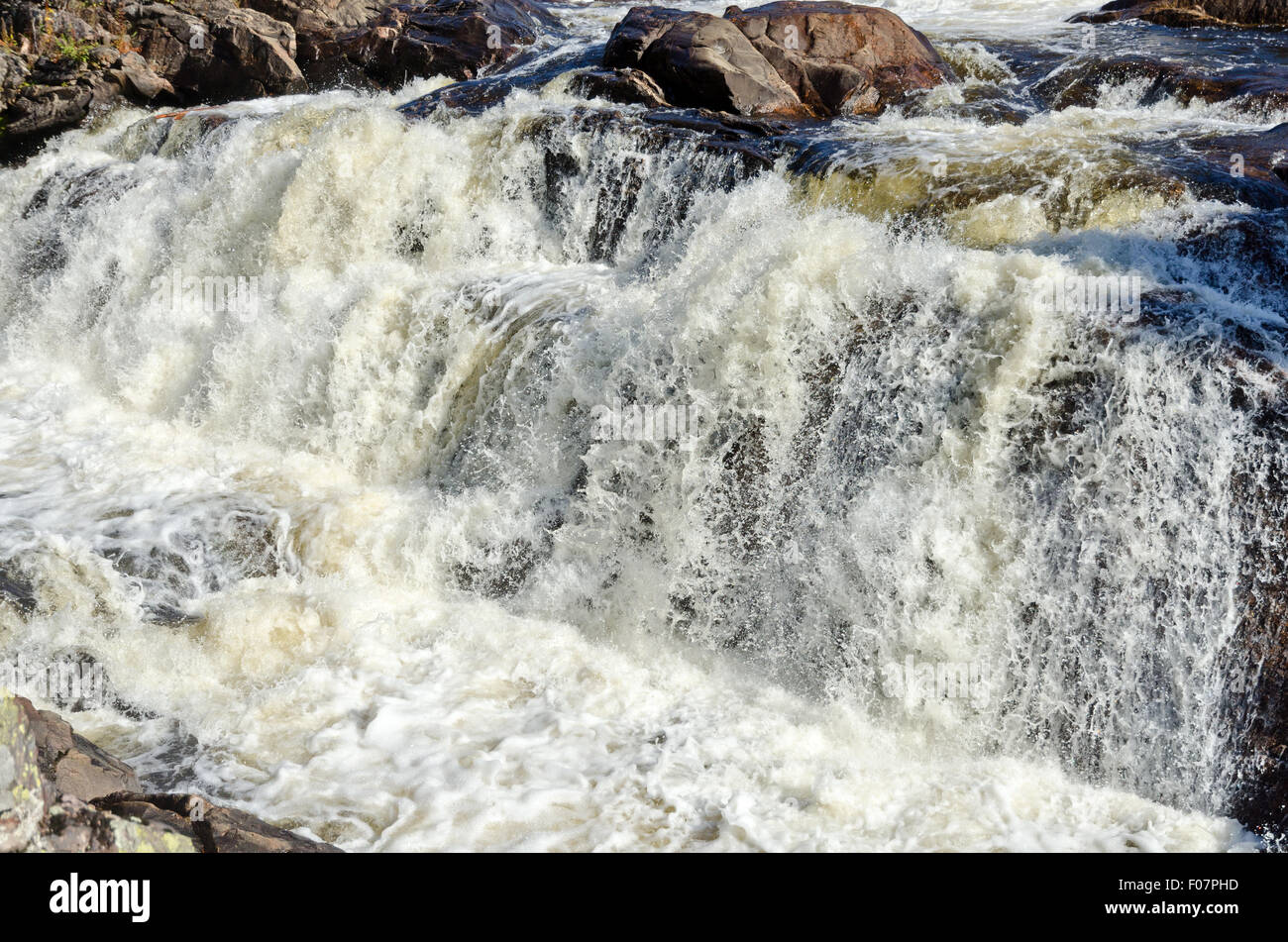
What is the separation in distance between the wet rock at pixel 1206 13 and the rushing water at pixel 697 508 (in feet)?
14.2

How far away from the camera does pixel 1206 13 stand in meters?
12.3

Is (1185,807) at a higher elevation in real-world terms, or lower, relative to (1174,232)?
lower

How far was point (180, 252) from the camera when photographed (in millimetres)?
9867

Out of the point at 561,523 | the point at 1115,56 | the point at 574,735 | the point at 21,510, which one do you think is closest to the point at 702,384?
the point at 561,523

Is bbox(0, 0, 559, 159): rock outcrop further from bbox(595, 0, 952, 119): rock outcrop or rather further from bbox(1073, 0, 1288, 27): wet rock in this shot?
bbox(1073, 0, 1288, 27): wet rock

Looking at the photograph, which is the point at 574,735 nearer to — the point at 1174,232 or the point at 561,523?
the point at 561,523

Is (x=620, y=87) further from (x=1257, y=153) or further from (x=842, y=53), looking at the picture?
(x=1257, y=153)

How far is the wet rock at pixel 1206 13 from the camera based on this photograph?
12.0 meters

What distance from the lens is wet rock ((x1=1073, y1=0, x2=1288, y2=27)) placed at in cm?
1198

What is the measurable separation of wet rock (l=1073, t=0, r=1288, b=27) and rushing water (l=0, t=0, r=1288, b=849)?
4.34 m

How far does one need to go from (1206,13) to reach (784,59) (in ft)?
19.4

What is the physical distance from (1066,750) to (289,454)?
223 inches

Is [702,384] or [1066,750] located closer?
[1066,750]

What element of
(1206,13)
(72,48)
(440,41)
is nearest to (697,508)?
(1206,13)
